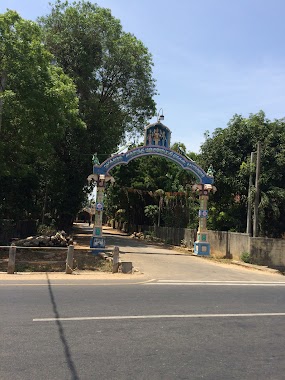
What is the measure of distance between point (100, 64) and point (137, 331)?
26064mm

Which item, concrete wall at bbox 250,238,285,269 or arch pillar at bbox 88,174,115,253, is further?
arch pillar at bbox 88,174,115,253

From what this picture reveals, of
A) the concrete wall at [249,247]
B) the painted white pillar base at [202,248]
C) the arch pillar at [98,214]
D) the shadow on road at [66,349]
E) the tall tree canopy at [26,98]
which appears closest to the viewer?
the shadow on road at [66,349]

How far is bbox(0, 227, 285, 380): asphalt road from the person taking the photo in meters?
4.65

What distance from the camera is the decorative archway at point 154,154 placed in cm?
2075

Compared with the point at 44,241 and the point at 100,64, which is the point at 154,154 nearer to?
the point at 44,241

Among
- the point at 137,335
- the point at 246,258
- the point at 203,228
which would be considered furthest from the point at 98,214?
the point at 137,335

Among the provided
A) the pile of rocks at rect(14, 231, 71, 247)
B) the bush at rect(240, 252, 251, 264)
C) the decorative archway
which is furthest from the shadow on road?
the bush at rect(240, 252, 251, 264)

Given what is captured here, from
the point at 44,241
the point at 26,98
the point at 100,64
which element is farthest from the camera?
the point at 100,64

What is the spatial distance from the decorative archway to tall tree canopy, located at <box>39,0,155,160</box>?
5.58 meters

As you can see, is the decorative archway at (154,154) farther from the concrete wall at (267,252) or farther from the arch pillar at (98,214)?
the concrete wall at (267,252)

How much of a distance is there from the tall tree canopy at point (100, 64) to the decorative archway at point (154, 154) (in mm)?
5575

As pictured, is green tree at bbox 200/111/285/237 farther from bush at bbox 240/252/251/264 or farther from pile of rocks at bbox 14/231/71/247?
pile of rocks at bbox 14/231/71/247

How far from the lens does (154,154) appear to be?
2180 centimetres

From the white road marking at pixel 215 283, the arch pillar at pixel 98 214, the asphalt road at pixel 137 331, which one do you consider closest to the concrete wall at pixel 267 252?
the white road marking at pixel 215 283
